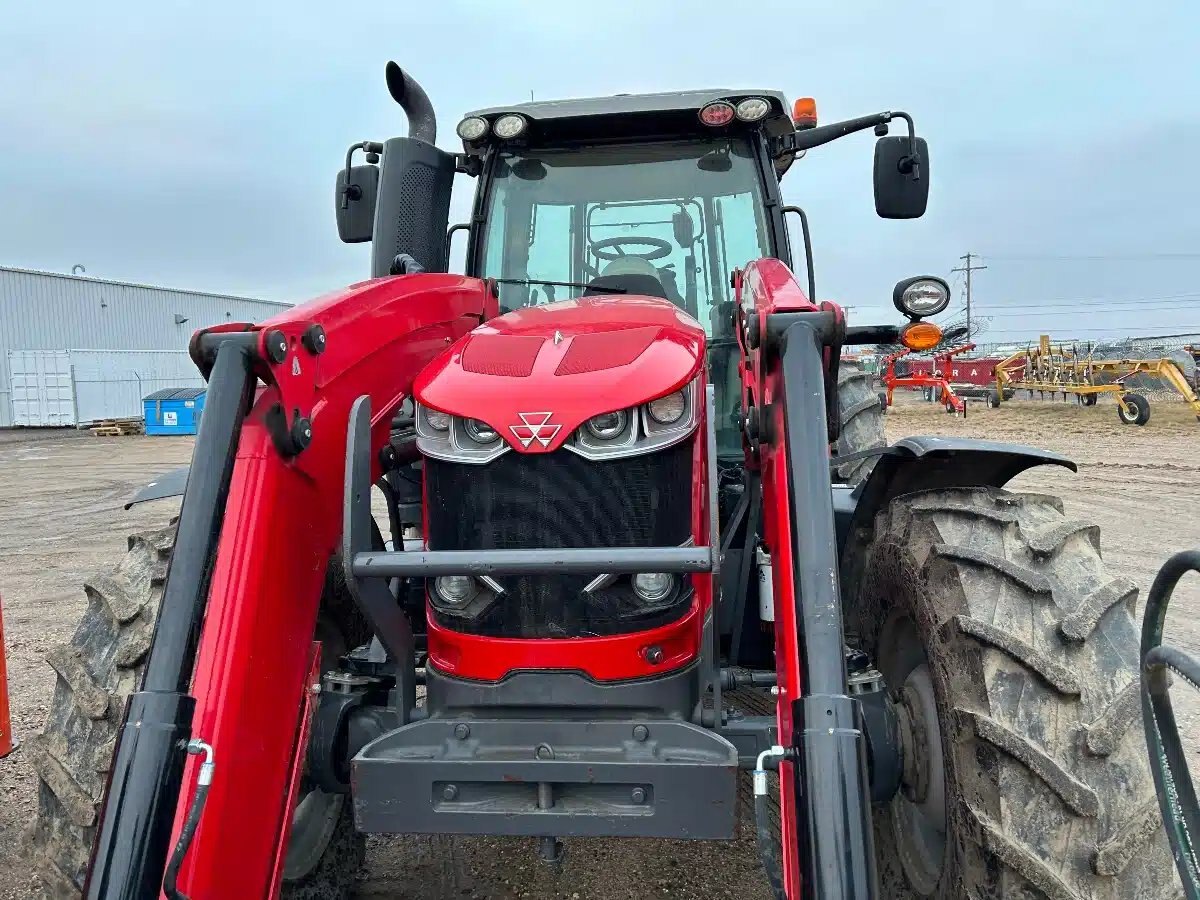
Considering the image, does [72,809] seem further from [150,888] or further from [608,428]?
[608,428]

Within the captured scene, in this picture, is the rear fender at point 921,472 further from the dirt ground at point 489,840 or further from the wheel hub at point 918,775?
the dirt ground at point 489,840

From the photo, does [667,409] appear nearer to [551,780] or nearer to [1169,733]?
[551,780]

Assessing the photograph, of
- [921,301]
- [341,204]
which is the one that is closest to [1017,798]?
[921,301]

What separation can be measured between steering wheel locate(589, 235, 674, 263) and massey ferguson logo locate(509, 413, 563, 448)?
1557 millimetres

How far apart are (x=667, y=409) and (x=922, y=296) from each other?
946mm

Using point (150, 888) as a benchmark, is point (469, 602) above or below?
above

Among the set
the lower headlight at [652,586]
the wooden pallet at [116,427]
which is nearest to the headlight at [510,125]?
the lower headlight at [652,586]

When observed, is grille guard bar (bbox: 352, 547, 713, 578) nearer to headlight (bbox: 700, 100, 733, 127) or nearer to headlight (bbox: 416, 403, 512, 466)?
headlight (bbox: 416, 403, 512, 466)

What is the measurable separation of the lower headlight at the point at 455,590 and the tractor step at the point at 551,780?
0.94 ft

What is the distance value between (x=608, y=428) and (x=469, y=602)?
1.80 ft

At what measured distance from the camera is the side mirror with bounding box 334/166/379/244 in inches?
140

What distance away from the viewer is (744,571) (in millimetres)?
2623

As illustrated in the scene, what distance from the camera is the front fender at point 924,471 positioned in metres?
2.33

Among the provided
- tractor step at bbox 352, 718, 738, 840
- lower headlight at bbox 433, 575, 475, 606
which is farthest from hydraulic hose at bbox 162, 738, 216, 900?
lower headlight at bbox 433, 575, 475, 606
